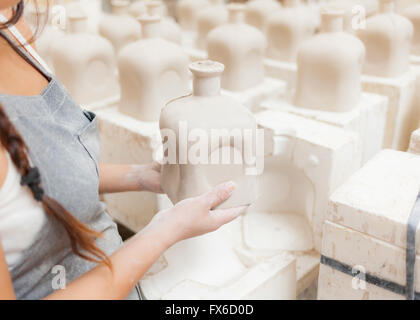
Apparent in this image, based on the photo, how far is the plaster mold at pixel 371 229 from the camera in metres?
0.92

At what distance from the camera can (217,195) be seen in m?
0.84

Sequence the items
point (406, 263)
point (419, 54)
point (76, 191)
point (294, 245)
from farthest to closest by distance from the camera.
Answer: point (419, 54)
point (294, 245)
point (406, 263)
point (76, 191)

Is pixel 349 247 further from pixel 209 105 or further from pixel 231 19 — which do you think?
pixel 231 19

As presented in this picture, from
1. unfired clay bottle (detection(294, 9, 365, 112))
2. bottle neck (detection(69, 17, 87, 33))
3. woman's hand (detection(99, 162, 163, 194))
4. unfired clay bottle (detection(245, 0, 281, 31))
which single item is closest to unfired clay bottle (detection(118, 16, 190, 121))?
bottle neck (detection(69, 17, 87, 33))

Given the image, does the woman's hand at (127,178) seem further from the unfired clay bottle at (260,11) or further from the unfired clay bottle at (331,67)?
the unfired clay bottle at (260,11)

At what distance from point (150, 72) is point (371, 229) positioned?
963mm

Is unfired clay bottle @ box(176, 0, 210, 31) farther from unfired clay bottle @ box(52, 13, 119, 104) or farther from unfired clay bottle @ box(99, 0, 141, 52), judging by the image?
unfired clay bottle @ box(52, 13, 119, 104)

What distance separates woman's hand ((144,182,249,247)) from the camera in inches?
30.0

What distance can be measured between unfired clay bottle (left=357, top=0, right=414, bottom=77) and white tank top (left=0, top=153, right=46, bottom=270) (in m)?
1.67

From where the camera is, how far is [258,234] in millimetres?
1482

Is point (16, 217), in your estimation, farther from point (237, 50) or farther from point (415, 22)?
point (415, 22)

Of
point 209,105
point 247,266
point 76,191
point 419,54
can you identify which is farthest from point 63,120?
point 419,54

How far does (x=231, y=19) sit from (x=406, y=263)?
1.34m
